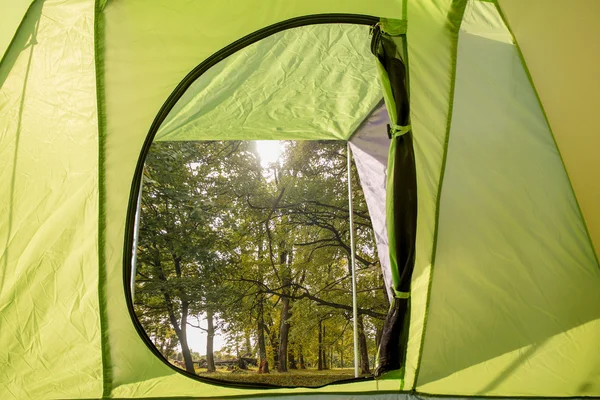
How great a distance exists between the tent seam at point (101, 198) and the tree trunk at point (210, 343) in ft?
14.7

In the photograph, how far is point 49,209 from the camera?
1.41 metres

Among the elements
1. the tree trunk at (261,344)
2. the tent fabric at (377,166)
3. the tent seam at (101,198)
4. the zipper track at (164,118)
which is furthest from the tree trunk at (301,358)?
the tent seam at (101,198)

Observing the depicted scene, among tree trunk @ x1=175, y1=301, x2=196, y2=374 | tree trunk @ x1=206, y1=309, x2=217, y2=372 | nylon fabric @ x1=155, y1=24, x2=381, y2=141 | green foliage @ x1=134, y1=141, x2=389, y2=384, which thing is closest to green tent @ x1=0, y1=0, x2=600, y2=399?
nylon fabric @ x1=155, y1=24, x2=381, y2=141

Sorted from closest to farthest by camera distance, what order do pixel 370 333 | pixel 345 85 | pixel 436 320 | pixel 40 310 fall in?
1. pixel 40 310
2. pixel 436 320
3. pixel 345 85
4. pixel 370 333

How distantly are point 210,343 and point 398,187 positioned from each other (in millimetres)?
4923

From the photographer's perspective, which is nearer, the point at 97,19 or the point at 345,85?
the point at 97,19

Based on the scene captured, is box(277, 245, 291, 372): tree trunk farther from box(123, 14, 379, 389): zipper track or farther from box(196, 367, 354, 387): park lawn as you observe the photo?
box(123, 14, 379, 389): zipper track

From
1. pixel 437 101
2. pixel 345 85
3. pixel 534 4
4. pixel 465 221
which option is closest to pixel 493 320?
pixel 465 221

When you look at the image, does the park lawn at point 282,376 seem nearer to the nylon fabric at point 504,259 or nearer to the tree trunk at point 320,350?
the tree trunk at point 320,350

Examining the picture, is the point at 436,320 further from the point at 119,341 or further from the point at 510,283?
the point at 119,341

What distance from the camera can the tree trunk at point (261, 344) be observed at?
6008 mm

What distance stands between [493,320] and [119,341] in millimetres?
1156

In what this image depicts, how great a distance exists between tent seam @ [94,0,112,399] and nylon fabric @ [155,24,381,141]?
2.34 ft

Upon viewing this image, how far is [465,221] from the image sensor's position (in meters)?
1.55
